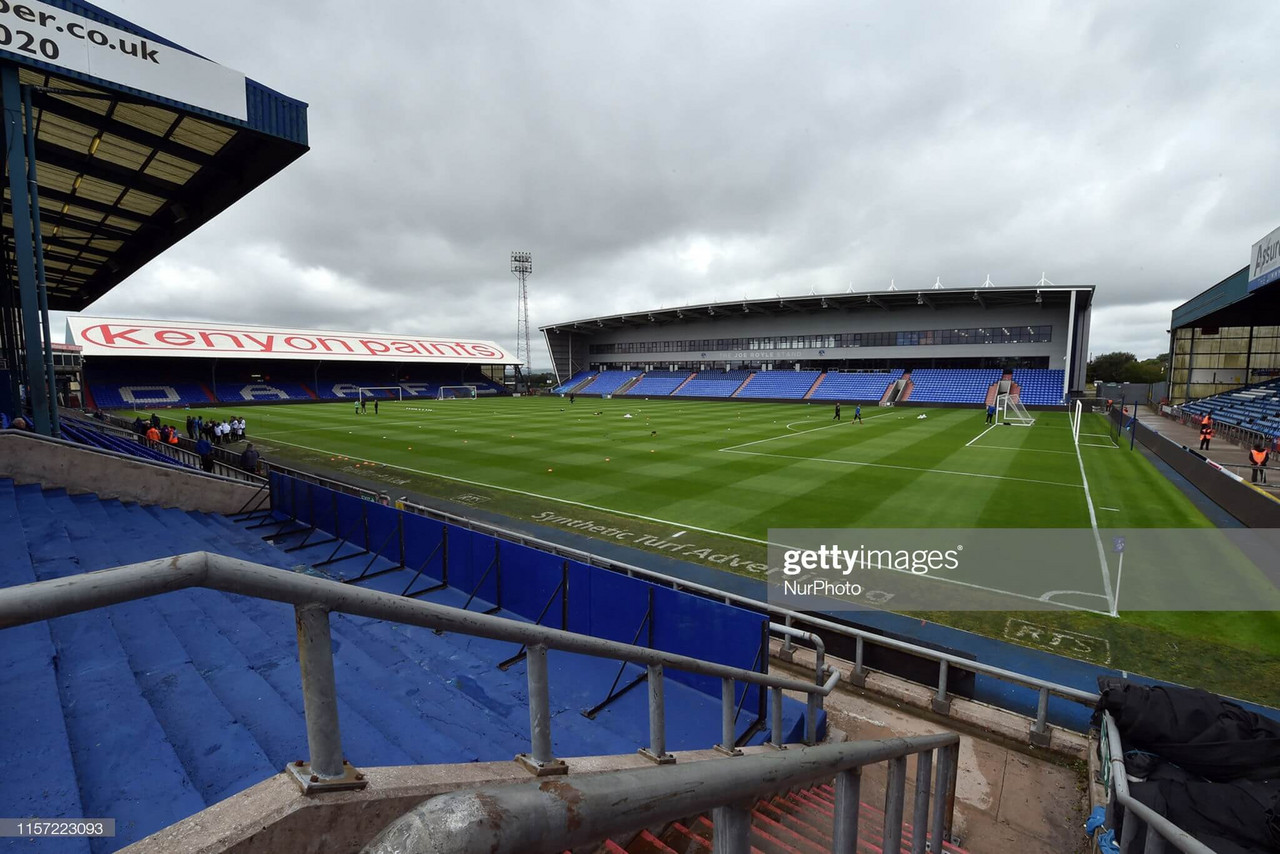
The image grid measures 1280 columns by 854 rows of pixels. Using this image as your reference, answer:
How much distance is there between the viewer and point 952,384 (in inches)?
2446

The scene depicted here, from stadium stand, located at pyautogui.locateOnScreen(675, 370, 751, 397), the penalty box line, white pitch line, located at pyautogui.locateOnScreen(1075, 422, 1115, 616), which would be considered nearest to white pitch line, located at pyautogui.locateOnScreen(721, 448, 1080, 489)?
the penalty box line

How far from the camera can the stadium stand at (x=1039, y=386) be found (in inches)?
2208

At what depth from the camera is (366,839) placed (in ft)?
6.48

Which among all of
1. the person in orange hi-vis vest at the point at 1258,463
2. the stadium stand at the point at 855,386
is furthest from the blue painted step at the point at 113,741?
the stadium stand at the point at 855,386

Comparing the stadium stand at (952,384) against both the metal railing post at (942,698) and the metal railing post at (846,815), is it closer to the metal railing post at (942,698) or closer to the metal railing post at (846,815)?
the metal railing post at (942,698)

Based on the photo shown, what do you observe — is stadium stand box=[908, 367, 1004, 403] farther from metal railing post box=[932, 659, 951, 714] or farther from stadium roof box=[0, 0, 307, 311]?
stadium roof box=[0, 0, 307, 311]

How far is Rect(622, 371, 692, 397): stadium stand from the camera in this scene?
262ft

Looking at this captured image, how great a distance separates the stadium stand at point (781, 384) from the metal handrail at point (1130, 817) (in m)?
64.8

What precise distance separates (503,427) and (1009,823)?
114 ft

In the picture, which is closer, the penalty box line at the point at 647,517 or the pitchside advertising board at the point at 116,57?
the pitchside advertising board at the point at 116,57

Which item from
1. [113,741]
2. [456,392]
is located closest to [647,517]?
[113,741]

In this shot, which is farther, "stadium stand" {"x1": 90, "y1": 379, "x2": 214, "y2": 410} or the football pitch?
"stadium stand" {"x1": 90, "y1": 379, "x2": 214, "y2": 410}

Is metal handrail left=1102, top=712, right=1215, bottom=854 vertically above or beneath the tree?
beneath

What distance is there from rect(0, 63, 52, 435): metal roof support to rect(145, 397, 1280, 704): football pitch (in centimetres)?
867
